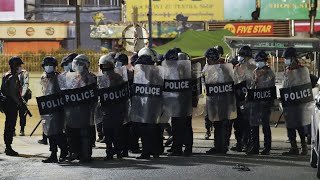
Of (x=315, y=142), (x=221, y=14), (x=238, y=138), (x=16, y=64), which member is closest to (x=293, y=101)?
(x=238, y=138)

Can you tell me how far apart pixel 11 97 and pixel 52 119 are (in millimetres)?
1461

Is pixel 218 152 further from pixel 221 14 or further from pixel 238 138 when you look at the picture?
pixel 221 14

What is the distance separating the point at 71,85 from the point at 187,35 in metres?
17.9

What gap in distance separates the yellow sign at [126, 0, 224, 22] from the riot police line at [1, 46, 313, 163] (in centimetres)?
3186

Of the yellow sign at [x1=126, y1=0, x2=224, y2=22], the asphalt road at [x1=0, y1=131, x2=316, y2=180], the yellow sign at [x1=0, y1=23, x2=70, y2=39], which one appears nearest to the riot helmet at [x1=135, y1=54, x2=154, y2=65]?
Answer: the asphalt road at [x1=0, y1=131, x2=316, y2=180]

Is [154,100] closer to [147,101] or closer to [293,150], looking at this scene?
[147,101]

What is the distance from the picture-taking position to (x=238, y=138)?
→ 15.1m

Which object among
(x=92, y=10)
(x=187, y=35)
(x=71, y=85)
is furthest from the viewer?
(x=92, y=10)

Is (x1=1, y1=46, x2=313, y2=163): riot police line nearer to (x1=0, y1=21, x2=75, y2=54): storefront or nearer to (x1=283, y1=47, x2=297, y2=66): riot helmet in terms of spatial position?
(x1=283, y1=47, x2=297, y2=66): riot helmet

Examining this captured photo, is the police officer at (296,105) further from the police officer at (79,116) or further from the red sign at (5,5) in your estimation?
the red sign at (5,5)

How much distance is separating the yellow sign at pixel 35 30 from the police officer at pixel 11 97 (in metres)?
32.5

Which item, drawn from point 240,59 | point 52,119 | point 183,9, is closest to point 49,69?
point 52,119

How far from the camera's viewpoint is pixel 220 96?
14.4 meters

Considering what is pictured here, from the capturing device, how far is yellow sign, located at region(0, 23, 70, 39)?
1858 inches
